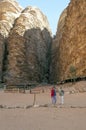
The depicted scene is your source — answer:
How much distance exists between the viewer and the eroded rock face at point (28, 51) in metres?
81.6

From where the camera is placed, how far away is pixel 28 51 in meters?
86.6

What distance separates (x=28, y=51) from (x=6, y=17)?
13.7m

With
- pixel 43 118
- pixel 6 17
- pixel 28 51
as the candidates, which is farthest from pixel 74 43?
pixel 43 118

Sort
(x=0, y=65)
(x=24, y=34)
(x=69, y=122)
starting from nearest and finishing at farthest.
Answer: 1. (x=69, y=122)
2. (x=0, y=65)
3. (x=24, y=34)

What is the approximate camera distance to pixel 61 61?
76250 mm

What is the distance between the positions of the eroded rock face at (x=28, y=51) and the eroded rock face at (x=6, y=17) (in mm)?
1548

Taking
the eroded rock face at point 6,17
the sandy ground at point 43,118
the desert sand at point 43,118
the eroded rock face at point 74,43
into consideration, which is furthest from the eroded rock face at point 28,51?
the sandy ground at point 43,118

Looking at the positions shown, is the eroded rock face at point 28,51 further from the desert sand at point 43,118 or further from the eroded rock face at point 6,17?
the desert sand at point 43,118

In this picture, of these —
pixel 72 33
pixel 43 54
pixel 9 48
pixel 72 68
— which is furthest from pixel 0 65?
pixel 72 68

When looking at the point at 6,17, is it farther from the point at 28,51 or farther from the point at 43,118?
the point at 43,118

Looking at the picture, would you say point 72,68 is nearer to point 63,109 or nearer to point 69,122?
point 63,109

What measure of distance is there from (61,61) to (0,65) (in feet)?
45.5

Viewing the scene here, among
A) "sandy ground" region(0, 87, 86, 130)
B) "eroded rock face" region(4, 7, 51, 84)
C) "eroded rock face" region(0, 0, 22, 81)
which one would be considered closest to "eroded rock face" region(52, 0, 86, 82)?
"eroded rock face" region(4, 7, 51, 84)

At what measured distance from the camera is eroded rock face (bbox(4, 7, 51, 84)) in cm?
8162
